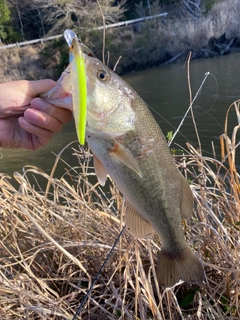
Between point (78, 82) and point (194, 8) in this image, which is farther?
point (194, 8)

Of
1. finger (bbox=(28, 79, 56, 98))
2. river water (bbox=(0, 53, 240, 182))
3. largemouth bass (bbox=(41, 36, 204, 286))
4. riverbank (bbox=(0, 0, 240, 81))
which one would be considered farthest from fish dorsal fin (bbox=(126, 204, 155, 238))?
riverbank (bbox=(0, 0, 240, 81))

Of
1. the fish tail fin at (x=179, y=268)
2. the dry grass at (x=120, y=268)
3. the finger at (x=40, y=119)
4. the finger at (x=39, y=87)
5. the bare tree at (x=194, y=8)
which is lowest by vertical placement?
the bare tree at (x=194, y=8)

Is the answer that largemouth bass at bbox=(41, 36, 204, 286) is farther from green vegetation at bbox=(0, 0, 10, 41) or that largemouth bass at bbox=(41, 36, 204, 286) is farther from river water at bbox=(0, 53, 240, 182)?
green vegetation at bbox=(0, 0, 10, 41)

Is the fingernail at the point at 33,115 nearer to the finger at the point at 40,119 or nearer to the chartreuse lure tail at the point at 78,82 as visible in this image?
the finger at the point at 40,119

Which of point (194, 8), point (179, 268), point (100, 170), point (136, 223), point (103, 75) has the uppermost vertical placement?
point (103, 75)

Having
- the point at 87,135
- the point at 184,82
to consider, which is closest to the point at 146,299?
the point at 87,135

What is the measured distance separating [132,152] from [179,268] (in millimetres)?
650

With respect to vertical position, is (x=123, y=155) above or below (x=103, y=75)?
below

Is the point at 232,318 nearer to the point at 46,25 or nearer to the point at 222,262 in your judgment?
the point at 222,262

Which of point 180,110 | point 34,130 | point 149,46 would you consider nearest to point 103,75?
point 34,130

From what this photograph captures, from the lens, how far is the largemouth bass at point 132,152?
1433 mm

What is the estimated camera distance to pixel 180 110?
11.9 metres

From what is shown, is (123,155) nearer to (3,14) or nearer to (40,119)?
(40,119)

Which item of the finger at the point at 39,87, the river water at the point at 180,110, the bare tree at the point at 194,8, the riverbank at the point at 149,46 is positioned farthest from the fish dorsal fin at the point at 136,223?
the bare tree at the point at 194,8
